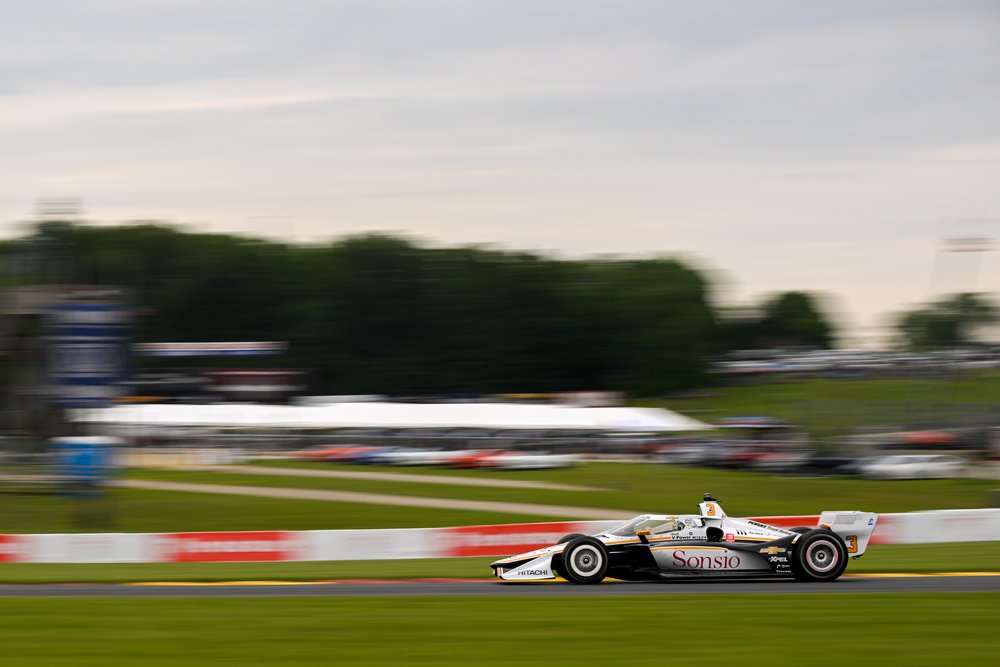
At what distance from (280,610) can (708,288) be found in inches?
3908

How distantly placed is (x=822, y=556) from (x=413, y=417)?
3741 cm

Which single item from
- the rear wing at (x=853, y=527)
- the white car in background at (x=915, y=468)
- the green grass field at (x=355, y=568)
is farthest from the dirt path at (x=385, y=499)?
the rear wing at (x=853, y=527)

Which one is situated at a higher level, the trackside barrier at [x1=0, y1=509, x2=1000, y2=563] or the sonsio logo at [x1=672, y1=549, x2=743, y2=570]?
the sonsio logo at [x1=672, y1=549, x2=743, y2=570]

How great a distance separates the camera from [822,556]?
47.1ft

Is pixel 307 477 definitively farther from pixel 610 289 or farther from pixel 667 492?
pixel 610 289

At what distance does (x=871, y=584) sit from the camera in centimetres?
1473

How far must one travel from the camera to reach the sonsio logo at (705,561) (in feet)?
47.3

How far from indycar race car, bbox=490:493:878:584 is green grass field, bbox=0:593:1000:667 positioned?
1.01 m

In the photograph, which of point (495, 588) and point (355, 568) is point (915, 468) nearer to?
point (355, 568)

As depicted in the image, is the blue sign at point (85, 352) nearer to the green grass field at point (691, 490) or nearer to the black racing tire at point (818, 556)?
the green grass field at point (691, 490)

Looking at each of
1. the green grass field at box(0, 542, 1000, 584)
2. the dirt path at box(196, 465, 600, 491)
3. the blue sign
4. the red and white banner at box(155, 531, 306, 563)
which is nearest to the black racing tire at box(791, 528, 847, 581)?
the green grass field at box(0, 542, 1000, 584)

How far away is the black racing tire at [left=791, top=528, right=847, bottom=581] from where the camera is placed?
14281mm

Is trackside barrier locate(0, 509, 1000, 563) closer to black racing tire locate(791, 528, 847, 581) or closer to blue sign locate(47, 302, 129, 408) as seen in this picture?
black racing tire locate(791, 528, 847, 581)

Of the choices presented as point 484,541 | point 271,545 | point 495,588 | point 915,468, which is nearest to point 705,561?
point 495,588
